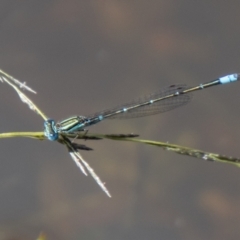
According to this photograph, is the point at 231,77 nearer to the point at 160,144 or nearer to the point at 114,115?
the point at 114,115

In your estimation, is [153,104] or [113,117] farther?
[153,104]

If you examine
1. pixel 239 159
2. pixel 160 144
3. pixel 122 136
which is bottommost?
pixel 239 159

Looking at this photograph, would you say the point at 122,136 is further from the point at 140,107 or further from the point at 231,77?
the point at 231,77

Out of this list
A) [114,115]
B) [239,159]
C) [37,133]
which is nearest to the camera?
[239,159]

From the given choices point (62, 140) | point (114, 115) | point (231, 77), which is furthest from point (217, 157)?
point (231, 77)

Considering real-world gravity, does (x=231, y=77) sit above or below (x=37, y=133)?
above

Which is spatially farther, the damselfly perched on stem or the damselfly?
the damselfly

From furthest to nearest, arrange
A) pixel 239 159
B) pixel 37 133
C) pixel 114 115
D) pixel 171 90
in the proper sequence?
pixel 171 90
pixel 114 115
pixel 37 133
pixel 239 159

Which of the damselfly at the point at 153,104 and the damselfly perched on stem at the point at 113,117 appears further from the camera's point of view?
the damselfly at the point at 153,104

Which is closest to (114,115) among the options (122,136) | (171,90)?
(171,90)

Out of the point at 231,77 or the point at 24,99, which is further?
the point at 231,77
